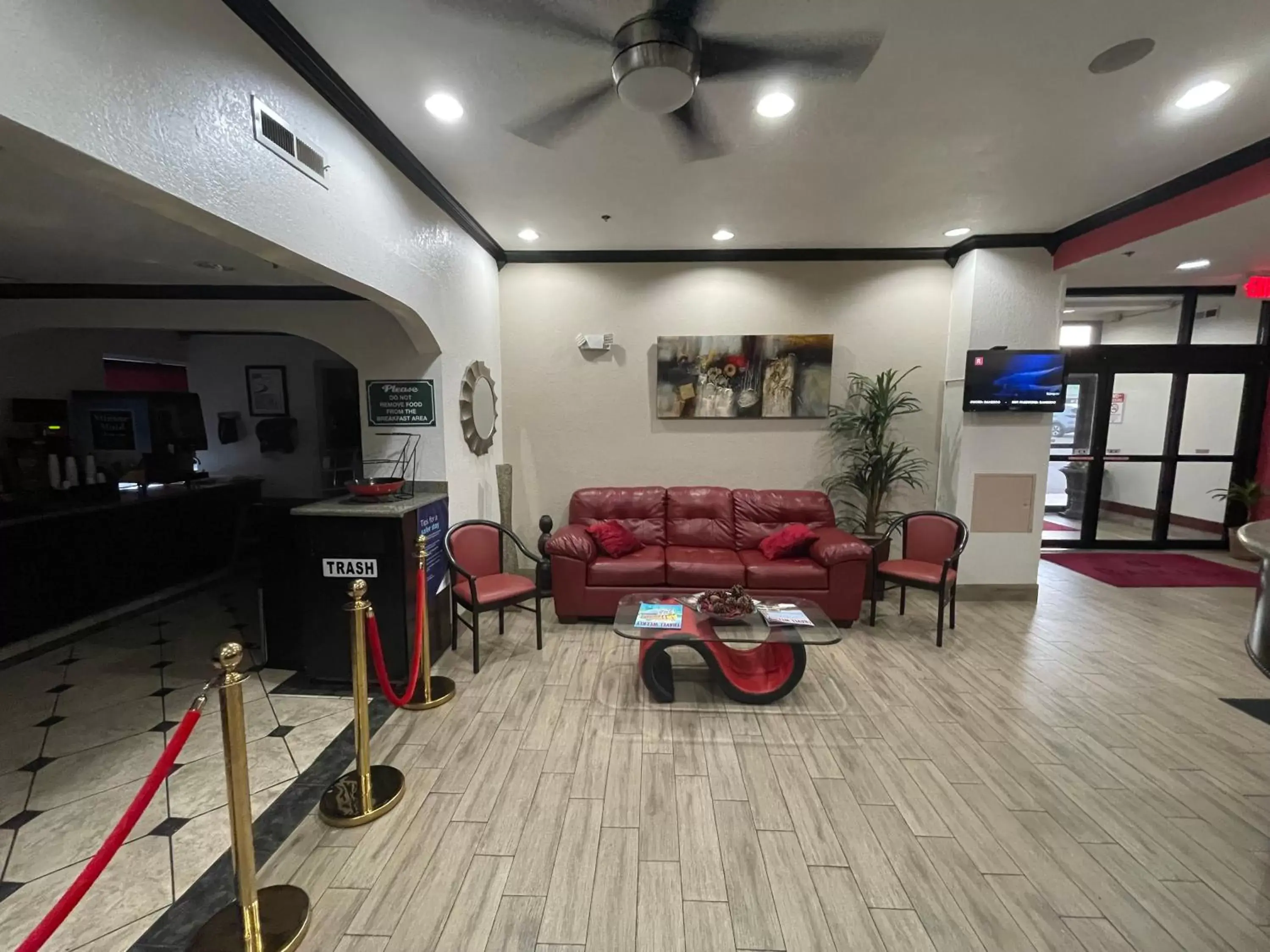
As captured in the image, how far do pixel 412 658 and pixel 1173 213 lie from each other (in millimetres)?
5558

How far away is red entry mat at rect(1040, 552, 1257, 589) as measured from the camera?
181 inches

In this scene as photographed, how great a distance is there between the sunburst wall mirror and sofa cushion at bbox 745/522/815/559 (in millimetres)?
2462

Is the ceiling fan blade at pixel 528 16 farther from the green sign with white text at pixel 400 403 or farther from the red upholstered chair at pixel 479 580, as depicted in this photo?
the red upholstered chair at pixel 479 580

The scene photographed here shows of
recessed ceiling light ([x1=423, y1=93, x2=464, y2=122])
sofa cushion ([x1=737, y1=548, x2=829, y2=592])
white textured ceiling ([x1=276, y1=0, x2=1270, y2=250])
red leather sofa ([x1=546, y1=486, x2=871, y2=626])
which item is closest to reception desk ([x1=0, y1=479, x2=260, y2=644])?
red leather sofa ([x1=546, y1=486, x2=871, y2=626])

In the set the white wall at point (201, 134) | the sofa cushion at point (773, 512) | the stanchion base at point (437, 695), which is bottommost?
the stanchion base at point (437, 695)

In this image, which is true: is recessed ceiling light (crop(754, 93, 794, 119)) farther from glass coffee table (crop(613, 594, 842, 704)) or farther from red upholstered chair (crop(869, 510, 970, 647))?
red upholstered chair (crop(869, 510, 970, 647))

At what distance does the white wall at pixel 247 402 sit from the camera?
5.10 m

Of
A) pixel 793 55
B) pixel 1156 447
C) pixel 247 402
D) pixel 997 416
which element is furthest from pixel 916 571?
pixel 247 402

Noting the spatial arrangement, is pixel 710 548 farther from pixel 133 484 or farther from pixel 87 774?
pixel 133 484

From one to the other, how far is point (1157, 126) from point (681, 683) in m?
3.88

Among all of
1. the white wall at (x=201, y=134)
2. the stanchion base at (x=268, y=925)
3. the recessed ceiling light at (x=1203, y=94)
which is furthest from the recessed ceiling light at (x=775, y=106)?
the stanchion base at (x=268, y=925)

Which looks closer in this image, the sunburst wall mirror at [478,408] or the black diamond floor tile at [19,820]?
the black diamond floor tile at [19,820]

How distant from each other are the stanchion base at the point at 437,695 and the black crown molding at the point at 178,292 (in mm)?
2525

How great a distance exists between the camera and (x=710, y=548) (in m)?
4.20
